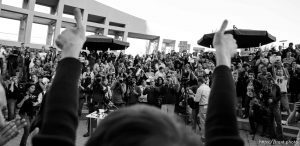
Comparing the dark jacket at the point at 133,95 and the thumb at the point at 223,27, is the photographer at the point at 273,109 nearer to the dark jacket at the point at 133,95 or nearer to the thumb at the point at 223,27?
the dark jacket at the point at 133,95

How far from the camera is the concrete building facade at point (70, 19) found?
1109 inches

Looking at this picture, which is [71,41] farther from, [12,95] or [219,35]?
[12,95]

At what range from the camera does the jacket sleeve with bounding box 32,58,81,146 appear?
0.80 m

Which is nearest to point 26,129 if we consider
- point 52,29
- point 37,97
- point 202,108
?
point 37,97

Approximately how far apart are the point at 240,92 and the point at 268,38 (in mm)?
2564

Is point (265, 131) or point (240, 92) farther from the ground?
point (240, 92)

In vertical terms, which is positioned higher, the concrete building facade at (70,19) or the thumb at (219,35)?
the concrete building facade at (70,19)

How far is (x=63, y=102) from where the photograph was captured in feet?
2.83

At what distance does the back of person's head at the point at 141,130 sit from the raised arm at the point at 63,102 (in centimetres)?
14

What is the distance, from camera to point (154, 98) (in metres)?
11.1

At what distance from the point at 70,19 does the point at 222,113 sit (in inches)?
1250

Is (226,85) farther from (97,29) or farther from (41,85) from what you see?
(97,29)

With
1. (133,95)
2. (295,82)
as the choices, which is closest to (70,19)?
(133,95)

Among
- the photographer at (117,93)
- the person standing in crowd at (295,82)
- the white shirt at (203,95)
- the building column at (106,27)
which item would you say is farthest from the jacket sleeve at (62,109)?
the building column at (106,27)
